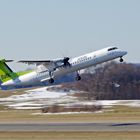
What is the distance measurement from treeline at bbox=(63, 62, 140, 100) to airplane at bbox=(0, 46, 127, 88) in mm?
57347

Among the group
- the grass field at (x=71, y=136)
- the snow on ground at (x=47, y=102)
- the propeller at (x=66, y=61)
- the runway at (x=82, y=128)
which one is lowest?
the grass field at (x=71, y=136)

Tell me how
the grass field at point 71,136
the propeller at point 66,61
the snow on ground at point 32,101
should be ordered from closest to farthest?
the grass field at point 71,136 < the propeller at point 66,61 < the snow on ground at point 32,101

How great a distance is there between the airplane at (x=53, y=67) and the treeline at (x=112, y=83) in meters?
57.3

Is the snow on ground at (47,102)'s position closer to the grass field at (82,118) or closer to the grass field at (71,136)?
the grass field at (82,118)

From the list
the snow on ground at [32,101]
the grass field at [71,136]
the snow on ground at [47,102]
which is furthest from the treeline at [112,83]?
the grass field at [71,136]

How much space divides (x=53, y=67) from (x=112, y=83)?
7643cm

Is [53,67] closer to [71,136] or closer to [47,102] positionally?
[71,136]

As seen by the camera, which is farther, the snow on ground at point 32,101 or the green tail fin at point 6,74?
the snow on ground at point 32,101

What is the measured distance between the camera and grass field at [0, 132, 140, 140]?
4347 cm

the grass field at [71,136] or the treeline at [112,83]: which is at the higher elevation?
the treeline at [112,83]

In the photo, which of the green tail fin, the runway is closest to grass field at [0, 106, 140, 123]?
the runway

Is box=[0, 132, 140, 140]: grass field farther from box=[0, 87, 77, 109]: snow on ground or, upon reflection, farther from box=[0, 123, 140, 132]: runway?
box=[0, 87, 77, 109]: snow on ground

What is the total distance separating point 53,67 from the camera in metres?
91.0

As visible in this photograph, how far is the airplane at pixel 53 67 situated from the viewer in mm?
81000
